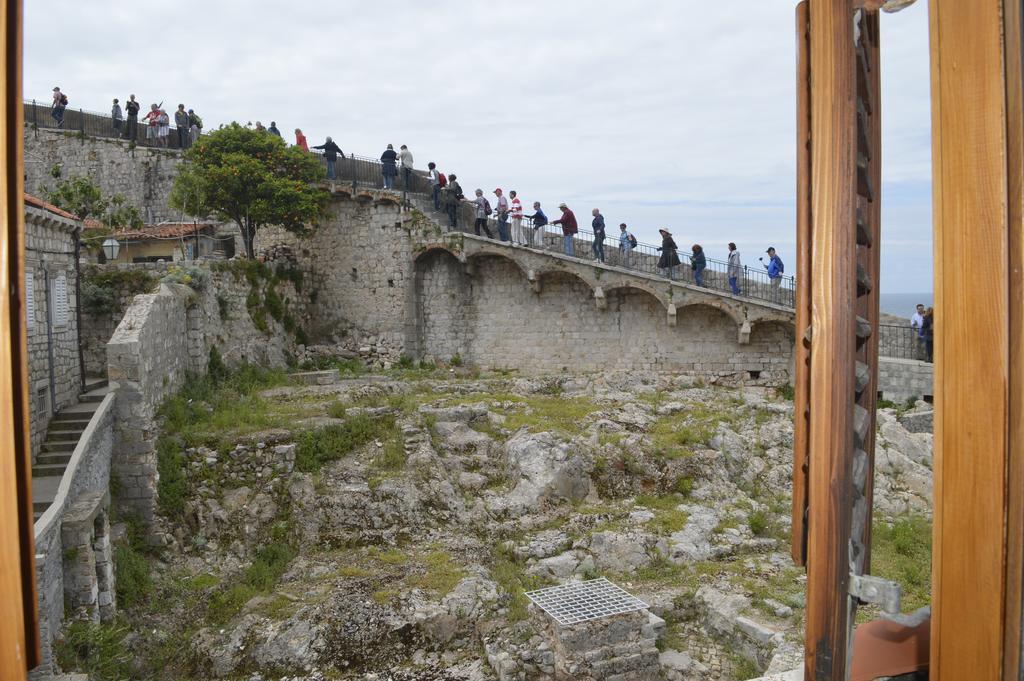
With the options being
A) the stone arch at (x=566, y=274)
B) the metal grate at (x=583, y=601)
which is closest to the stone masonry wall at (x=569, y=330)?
the stone arch at (x=566, y=274)

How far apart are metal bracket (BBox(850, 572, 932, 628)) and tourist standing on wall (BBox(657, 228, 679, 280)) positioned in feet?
55.6

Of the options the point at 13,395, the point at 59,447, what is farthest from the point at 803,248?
the point at 59,447

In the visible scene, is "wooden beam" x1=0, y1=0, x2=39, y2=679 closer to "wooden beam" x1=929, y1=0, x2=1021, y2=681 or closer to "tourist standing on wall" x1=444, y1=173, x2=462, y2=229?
"wooden beam" x1=929, y1=0, x2=1021, y2=681

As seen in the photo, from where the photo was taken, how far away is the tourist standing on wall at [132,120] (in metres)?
24.3

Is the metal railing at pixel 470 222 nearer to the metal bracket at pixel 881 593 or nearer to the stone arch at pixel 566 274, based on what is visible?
the stone arch at pixel 566 274

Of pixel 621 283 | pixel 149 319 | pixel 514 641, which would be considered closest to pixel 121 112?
pixel 149 319

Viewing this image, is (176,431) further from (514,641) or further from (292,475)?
(514,641)

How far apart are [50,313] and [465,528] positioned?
742 centimetres

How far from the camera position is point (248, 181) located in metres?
18.3

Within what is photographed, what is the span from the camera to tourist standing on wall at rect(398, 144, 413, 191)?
20.3m

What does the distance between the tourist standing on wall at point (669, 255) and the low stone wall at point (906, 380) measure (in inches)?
208

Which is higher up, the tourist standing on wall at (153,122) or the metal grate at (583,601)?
the tourist standing on wall at (153,122)

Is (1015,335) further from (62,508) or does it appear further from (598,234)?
(598,234)

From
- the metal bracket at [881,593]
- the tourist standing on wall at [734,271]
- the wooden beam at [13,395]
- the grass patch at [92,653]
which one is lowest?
the grass patch at [92,653]
